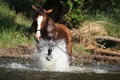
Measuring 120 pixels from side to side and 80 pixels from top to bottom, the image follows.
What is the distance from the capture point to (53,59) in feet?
55.8

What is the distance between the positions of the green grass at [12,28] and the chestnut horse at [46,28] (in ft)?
16.3

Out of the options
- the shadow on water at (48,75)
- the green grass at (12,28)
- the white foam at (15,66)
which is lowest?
the shadow on water at (48,75)

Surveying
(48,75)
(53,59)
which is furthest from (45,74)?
(53,59)

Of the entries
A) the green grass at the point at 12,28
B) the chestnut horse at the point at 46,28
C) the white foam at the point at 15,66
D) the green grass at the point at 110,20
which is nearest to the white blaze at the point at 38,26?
the chestnut horse at the point at 46,28

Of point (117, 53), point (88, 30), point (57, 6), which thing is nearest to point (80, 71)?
point (117, 53)

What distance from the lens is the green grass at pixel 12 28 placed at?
22583 mm

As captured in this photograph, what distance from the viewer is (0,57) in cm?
1938

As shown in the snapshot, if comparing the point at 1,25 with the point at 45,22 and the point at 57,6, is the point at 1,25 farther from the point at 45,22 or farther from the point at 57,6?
the point at 45,22

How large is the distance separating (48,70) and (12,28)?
8.82m

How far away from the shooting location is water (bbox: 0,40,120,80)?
46.6 ft

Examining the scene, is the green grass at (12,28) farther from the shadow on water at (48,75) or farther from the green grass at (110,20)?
the shadow on water at (48,75)

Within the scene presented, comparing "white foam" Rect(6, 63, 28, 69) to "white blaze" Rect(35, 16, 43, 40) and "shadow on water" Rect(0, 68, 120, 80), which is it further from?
"white blaze" Rect(35, 16, 43, 40)

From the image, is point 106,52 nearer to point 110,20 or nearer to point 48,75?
point 110,20

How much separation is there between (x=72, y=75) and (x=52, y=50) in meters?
1.92
